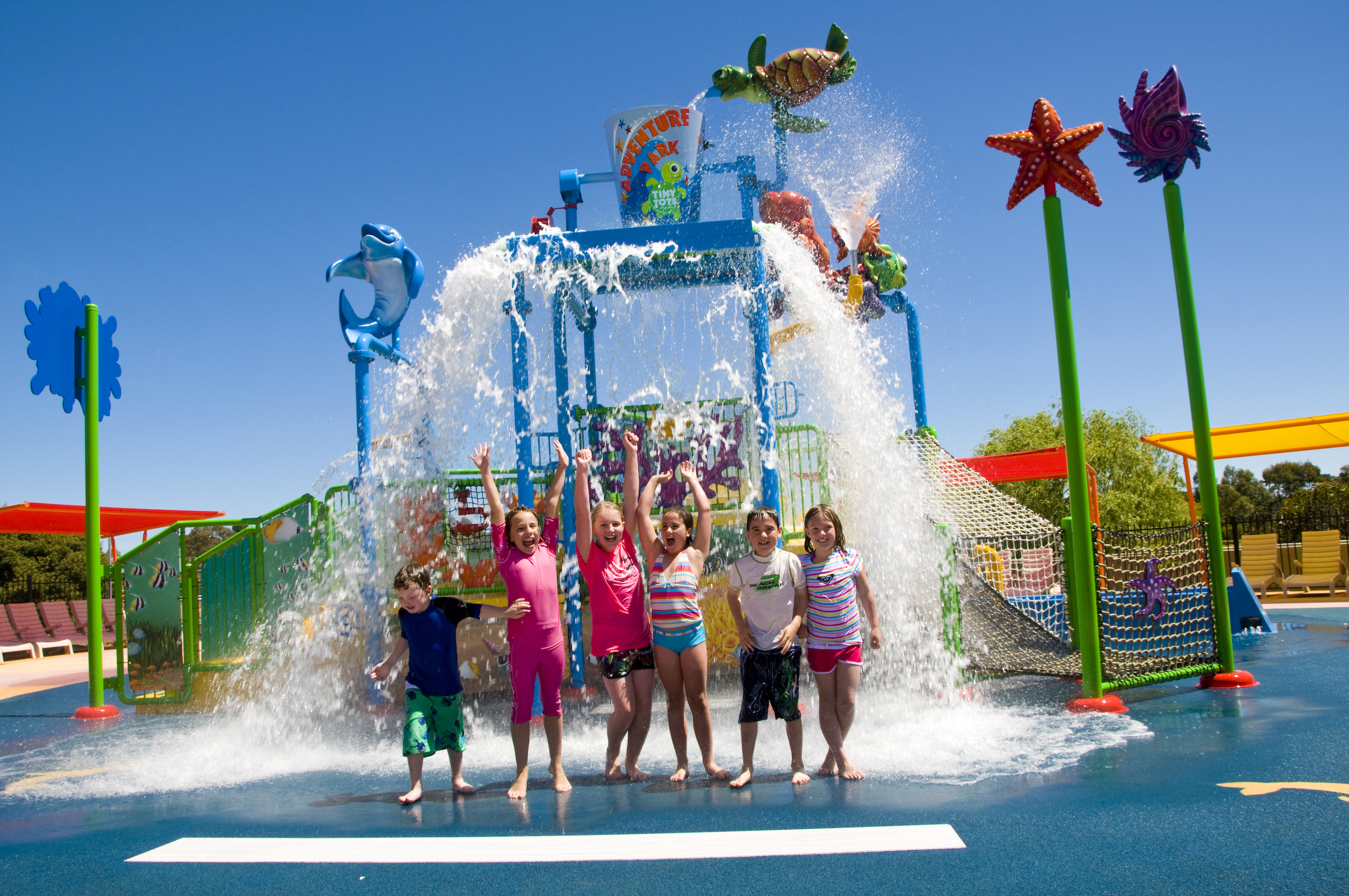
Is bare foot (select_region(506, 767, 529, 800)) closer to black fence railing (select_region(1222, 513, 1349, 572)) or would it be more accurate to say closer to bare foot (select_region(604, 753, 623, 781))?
bare foot (select_region(604, 753, 623, 781))

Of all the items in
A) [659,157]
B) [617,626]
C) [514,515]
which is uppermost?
[659,157]

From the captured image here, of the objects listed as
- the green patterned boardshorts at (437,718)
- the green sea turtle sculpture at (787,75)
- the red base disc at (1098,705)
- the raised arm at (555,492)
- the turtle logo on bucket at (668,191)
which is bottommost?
the red base disc at (1098,705)

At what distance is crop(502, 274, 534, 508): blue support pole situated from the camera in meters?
6.73

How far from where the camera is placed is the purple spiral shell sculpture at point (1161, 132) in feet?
21.1

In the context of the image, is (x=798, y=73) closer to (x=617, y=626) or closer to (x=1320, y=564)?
(x=617, y=626)

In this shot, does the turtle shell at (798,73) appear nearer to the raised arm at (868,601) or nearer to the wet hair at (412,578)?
the raised arm at (868,601)

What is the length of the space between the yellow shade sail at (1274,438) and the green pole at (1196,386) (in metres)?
7.30

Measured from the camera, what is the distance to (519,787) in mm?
4207

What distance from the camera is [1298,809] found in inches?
137

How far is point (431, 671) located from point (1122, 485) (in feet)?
99.8

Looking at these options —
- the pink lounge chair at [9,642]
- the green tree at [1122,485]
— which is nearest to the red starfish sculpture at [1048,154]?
the pink lounge chair at [9,642]

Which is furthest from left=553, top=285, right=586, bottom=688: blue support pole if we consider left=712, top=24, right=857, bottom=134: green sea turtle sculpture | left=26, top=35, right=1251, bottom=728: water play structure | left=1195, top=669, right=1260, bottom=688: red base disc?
left=712, top=24, right=857, bottom=134: green sea turtle sculpture

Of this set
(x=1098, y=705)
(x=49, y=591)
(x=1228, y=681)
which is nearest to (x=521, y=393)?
(x=1098, y=705)

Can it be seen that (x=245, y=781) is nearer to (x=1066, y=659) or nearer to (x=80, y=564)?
(x=1066, y=659)
